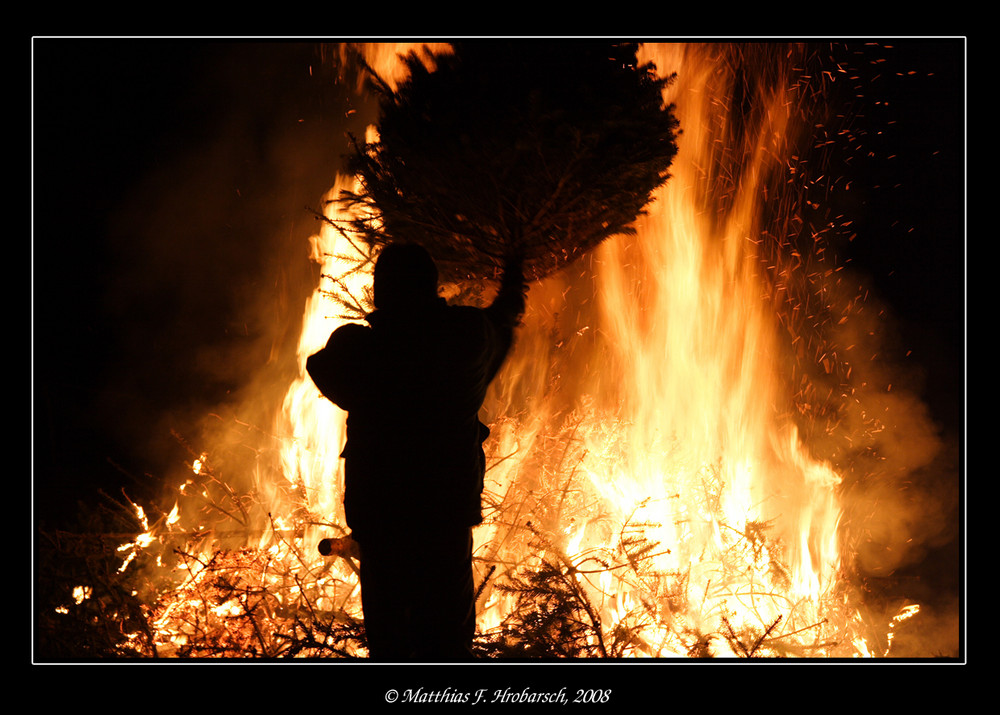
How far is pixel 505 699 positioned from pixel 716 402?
283 cm

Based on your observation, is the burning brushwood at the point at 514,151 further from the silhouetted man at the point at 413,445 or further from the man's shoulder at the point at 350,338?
the man's shoulder at the point at 350,338

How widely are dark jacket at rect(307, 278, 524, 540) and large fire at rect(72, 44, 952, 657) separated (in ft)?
5.15

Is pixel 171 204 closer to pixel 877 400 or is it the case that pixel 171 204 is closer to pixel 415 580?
pixel 415 580

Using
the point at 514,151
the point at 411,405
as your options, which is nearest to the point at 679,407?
the point at 514,151

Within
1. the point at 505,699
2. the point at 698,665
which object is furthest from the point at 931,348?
the point at 505,699

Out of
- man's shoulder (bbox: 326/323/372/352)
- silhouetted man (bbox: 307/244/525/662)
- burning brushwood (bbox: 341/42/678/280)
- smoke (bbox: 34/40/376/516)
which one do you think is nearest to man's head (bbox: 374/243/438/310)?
silhouetted man (bbox: 307/244/525/662)

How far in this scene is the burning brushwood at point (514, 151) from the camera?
7.82 feet

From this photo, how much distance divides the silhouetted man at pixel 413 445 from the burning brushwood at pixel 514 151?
0.52 meters

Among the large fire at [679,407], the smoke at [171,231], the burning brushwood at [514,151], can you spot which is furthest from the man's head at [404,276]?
the smoke at [171,231]

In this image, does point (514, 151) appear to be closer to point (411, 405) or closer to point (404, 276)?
point (404, 276)

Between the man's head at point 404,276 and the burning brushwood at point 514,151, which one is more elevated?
the burning brushwood at point 514,151

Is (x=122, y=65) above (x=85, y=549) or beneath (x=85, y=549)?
above

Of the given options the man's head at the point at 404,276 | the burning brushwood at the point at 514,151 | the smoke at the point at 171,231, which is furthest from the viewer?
the smoke at the point at 171,231

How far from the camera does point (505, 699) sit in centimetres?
260
